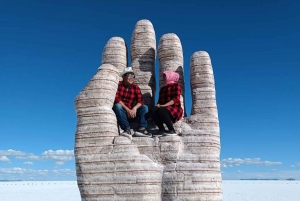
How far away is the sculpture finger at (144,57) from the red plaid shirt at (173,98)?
39.0 inches

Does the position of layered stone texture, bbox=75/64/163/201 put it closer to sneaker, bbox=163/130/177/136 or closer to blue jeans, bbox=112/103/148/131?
blue jeans, bbox=112/103/148/131

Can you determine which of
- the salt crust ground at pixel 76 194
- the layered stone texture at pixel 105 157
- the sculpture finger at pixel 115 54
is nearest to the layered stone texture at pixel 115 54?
the sculpture finger at pixel 115 54

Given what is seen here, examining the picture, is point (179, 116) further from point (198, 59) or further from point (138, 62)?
point (138, 62)

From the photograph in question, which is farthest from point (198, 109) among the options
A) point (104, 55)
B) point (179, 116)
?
point (104, 55)

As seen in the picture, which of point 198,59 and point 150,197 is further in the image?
point 198,59

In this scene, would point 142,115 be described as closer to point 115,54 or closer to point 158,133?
point 158,133

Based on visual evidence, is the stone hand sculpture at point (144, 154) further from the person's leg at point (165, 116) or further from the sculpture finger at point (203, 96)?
the person's leg at point (165, 116)

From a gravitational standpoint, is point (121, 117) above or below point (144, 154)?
above

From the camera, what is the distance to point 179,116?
9.75 m

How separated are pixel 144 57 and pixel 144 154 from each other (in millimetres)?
3589

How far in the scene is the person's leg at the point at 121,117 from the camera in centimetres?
956

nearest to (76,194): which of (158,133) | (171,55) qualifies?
(171,55)

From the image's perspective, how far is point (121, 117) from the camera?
9562 millimetres

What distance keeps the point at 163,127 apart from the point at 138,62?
9.19 ft
